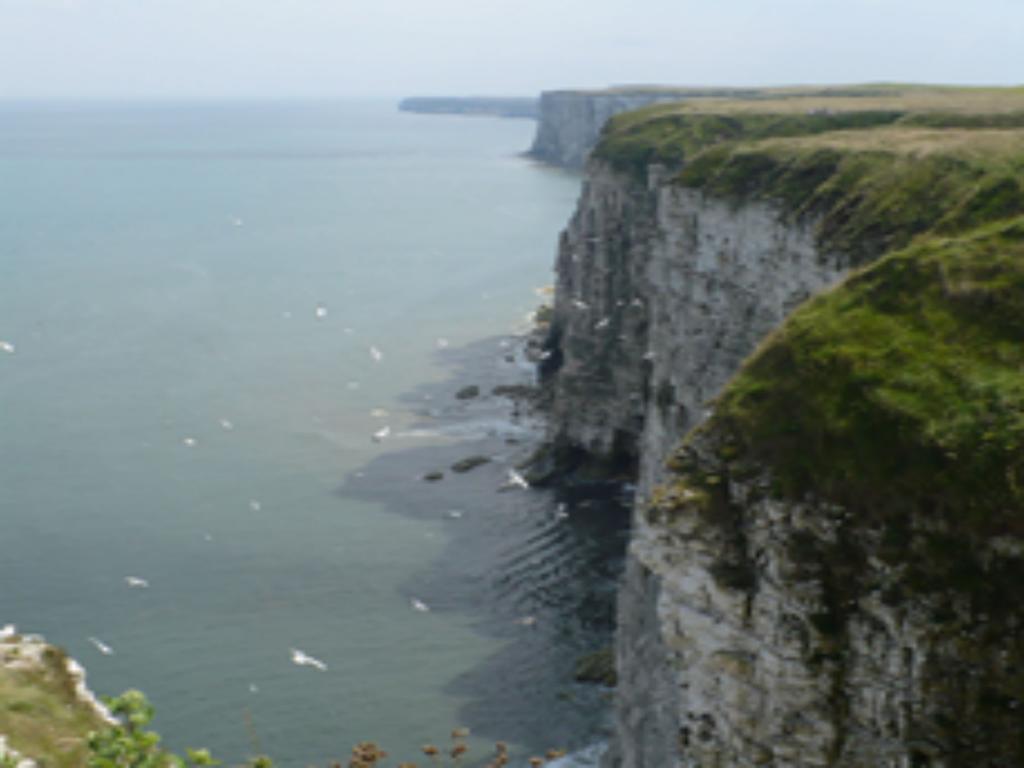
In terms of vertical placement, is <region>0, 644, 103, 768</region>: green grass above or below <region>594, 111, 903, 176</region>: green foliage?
below

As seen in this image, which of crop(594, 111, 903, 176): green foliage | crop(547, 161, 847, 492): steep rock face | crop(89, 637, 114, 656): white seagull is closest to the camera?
crop(547, 161, 847, 492): steep rock face

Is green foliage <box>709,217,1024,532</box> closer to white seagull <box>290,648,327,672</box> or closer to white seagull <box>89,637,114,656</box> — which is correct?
white seagull <box>290,648,327,672</box>

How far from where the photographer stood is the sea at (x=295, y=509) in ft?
123

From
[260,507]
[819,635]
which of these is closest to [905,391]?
[819,635]

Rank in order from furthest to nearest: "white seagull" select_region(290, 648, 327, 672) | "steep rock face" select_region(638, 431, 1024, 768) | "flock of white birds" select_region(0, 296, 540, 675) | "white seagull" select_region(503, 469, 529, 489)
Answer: "white seagull" select_region(503, 469, 529, 489)
"flock of white birds" select_region(0, 296, 540, 675)
"white seagull" select_region(290, 648, 327, 672)
"steep rock face" select_region(638, 431, 1024, 768)

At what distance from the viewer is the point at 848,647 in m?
16.1

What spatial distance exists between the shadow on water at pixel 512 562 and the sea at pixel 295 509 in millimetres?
130

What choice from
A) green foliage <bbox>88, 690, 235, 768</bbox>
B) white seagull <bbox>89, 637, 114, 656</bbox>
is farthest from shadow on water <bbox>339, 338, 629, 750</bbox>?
green foliage <bbox>88, 690, 235, 768</bbox>

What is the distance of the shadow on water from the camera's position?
36.8m

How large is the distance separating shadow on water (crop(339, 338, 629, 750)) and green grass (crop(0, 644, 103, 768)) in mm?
16629

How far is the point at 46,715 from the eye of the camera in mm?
19797

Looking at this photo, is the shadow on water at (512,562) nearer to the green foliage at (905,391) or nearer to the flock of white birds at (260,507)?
the flock of white birds at (260,507)

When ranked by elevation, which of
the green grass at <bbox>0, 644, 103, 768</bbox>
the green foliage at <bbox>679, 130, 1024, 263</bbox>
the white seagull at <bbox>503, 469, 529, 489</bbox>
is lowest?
the white seagull at <bbox>503, 469, 529, 489</bbox>

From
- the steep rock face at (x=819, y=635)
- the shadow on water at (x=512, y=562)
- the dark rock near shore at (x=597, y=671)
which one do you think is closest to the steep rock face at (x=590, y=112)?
the shadow on water at (x=512, y=562)
